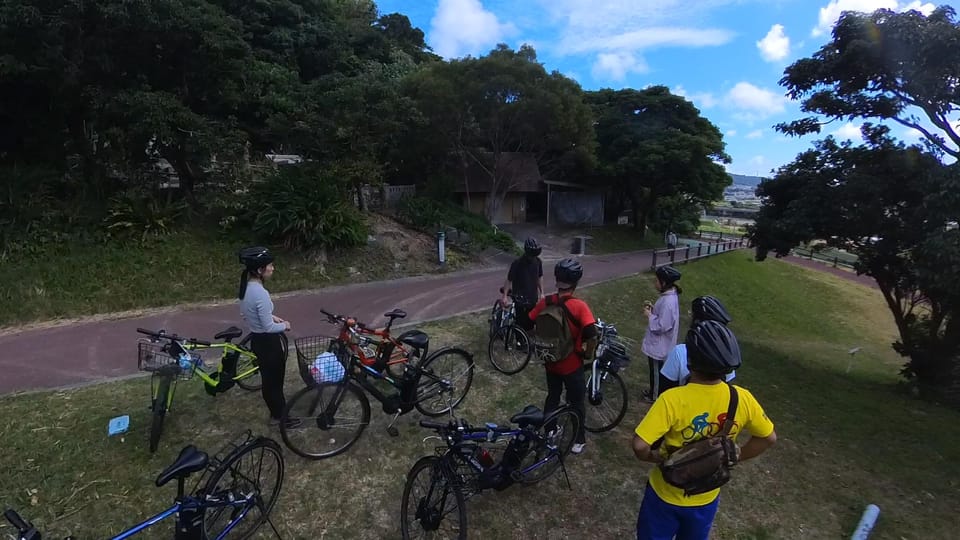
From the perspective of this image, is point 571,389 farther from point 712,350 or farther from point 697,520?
point 712,350

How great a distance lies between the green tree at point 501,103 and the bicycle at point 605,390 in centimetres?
1599

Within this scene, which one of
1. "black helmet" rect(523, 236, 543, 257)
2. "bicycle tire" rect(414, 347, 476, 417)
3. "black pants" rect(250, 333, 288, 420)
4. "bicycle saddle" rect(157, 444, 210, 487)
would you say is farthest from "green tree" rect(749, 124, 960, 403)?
"bicycle saddle" rect(157, 444, 210, 487)

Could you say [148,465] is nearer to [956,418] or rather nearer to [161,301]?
[161,301]

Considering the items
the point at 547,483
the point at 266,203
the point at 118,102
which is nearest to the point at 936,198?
the point at 547,483

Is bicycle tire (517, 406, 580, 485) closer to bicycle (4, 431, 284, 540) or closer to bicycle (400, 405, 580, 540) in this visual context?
bicycle (400, 405, 580, 540)

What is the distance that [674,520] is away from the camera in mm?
2412

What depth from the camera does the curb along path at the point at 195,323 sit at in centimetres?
636

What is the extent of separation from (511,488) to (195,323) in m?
7.00

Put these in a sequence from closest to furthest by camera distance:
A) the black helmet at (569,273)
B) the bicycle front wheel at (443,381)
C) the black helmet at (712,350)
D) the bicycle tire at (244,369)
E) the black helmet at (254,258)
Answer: the black helmet at (712,350)
the black helmet at (569,273)
the black helmet at (254,258)
the bicycle tire at (244,369)
the bicycle front wheel at (443,381)

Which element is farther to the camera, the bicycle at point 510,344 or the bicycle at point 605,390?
the bicycle at point 510,344

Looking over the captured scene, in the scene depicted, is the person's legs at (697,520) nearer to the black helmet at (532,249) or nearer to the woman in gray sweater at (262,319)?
the woman in gray sweater at (262,319)

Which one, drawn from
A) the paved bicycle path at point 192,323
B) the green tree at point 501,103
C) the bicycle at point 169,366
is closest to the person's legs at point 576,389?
the bicycle at point 169,366

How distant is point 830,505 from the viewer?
4.23 meters

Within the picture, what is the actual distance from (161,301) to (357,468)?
742 cm
